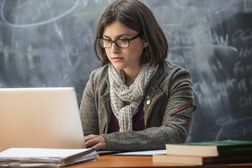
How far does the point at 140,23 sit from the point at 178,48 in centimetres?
79

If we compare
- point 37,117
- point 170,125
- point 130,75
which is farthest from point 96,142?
point 130,75

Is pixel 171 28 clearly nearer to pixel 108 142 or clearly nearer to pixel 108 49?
pixel 108 49

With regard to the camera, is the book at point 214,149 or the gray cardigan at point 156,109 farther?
the gray cardigan at point 156,109

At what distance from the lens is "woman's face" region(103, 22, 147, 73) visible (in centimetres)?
228

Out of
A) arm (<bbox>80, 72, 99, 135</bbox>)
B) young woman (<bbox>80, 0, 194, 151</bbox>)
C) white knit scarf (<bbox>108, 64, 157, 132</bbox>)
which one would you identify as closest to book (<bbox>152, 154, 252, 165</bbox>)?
young woman (<bbox>80, 0, 194, 151</bbox>)

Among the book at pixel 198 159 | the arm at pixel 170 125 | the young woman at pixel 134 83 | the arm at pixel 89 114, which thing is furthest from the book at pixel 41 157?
the arm at pixel 89 114

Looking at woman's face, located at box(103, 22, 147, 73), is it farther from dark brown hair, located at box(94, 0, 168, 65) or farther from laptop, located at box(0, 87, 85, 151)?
laptop, located at box(0, 87, 85, 151)

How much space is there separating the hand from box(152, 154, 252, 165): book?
392 mm

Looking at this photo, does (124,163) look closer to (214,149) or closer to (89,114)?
(214,149)

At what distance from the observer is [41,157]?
59.1 inches

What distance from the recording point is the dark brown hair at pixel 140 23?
2326 millimetres

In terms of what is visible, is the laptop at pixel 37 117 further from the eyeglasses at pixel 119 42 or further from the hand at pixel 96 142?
the eyeglasses at pixel 119 42

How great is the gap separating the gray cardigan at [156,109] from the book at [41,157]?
0.36 meters

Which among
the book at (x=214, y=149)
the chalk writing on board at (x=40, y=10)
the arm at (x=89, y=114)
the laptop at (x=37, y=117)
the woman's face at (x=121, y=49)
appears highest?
the chalk writing on board at (x=40, y=10)
